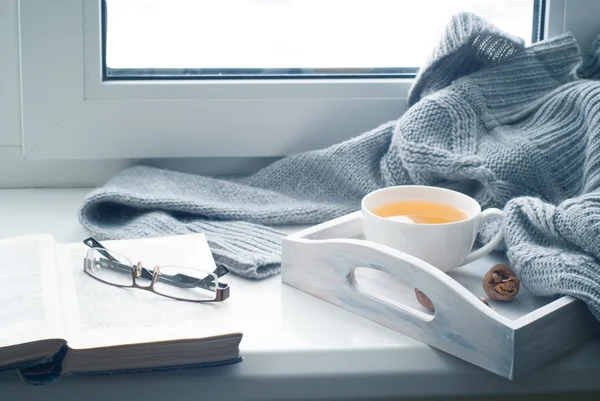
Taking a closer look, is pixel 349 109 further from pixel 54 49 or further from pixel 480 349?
pixel 480 349

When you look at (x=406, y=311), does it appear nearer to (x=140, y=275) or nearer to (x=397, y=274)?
(x=397, y=274)

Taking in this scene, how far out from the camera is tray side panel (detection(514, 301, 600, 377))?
0.56 meters

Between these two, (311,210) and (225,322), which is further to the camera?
(311,210)

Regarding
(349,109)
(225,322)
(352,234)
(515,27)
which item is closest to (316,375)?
(225,322)

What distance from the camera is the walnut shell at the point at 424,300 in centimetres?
63

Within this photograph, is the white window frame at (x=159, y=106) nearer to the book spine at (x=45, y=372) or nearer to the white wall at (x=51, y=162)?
the white wall at (x=51, y=162)

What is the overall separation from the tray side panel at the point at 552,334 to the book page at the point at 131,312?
0.65ft

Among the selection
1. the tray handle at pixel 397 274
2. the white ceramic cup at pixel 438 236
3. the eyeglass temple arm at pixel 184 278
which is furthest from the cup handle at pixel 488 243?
the eyeglass temple arm at pixel 184 278

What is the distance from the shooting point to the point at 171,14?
3.01 ft

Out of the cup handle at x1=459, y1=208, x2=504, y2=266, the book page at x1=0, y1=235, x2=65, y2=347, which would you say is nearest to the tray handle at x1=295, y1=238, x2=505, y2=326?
the cup handle at x1=459, y1=208, x2=504, y2=266

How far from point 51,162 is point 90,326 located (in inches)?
16.4

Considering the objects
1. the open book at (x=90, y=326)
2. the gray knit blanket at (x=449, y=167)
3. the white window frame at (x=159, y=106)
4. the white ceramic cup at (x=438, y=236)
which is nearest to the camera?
the open book at (x=90, y=326)

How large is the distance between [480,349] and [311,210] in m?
0.31

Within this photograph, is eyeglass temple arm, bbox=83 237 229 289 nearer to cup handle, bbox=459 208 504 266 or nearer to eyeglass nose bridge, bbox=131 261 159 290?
eyeglass nose bridge, bbox=131 261 159 290
